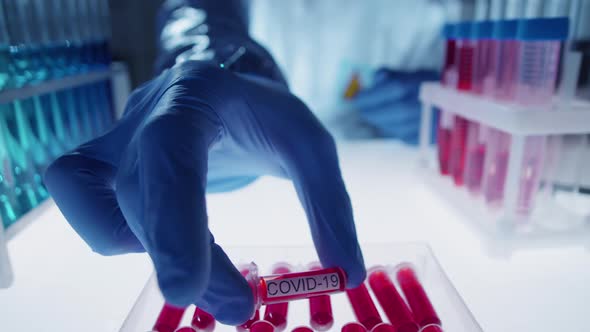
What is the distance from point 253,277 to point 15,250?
0.67 m

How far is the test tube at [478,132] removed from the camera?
3.57 feet

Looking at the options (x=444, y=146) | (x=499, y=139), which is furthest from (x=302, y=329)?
(x=444, y=146)

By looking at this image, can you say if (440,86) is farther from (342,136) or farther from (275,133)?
(275,133)

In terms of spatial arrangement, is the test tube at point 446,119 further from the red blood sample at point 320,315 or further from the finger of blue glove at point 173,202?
the finger of blue glove at point 173,202

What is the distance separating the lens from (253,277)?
0.64 metres

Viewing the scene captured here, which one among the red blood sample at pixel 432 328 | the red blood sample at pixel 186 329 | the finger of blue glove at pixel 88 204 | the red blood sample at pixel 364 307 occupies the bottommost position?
the red blood sample at pixel 364 307

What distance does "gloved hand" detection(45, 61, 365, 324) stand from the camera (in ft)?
1.58

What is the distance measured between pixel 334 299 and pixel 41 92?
91 centimetres

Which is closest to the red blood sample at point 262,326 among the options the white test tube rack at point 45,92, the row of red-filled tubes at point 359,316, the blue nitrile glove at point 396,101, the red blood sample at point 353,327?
the row of red-filled tubes at point 359,316

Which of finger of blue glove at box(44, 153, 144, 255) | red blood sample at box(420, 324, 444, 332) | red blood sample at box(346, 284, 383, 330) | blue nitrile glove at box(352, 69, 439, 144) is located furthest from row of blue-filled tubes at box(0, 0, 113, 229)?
blue nitrile glove at box(352, 69, 439, 144)

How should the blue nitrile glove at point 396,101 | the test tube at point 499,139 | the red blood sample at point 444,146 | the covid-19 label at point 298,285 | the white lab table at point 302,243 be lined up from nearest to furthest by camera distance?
the covid-19 label at point 298,285 → the white lab table at point 302,243 → the test tube at point 499,139 → the red blood sample at point 444,146 → the blue nitrile glove at point 396,101

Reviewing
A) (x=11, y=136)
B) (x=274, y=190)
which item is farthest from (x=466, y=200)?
(x=11, y=136)

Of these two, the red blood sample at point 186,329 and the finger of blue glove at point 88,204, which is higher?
the finger of blue glove at point 88,204

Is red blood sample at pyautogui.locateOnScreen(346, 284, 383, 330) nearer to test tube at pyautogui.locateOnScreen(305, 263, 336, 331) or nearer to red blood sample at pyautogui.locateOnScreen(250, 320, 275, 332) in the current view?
test tube at pyautogui.locateOnScreen(305, 263, 336, 331)
